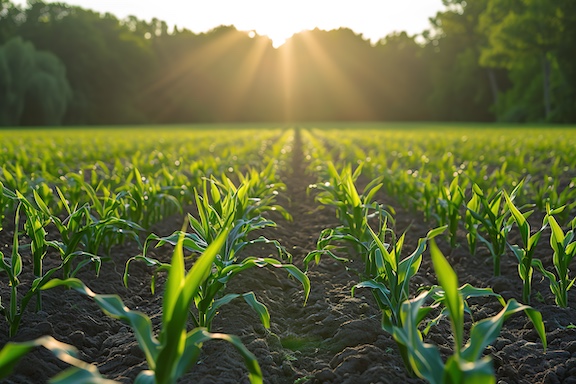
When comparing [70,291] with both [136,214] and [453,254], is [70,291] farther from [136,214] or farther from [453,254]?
[453,254]

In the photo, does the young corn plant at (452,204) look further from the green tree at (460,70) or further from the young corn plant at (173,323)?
the green tree at (460,70)

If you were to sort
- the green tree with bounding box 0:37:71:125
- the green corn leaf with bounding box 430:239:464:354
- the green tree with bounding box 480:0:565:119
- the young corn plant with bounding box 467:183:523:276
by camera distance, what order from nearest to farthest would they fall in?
the green corn leaf with bounding box 430:239:464:354
the young corn plant with bounding box 467:183:523:276
the green tree with bounding box 480:0:565:119
the green tree with bounding box 0:37:71:125

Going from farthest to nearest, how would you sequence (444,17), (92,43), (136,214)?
1. (92,43)
2. (444,17)
3. (136,214)

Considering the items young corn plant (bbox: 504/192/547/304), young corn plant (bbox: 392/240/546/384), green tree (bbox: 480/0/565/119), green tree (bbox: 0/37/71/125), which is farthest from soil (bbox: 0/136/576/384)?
green tree (bbox: 0/37/71/125)

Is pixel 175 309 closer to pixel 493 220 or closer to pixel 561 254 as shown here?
pixel 561 254

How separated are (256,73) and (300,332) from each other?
6419 cm

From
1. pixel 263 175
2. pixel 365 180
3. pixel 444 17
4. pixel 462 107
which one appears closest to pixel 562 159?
pixel 365 180

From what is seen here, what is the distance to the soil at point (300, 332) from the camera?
214 cm

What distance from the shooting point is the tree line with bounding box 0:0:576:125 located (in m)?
43.2

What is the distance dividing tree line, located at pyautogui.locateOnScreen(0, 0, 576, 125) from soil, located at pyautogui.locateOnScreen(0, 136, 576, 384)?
40580 mm

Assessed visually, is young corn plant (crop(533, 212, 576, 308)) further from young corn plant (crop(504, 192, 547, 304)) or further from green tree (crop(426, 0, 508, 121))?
green tree (crop(426, 0, 508, 121))

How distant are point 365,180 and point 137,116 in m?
51.4

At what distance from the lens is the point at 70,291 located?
2984 mm

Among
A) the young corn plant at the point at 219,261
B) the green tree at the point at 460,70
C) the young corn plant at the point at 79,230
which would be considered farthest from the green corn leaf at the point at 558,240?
the green tree at the point at 460,70
